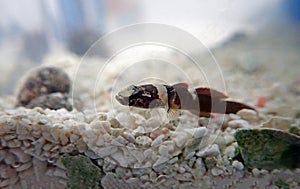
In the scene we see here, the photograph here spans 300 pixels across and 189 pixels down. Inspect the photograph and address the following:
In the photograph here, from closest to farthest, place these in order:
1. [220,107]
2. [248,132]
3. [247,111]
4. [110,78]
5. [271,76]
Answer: [248,132]
[220,107]
[247,111]
[110,78]
[271,76]

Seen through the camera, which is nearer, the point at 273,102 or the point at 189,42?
the point at 189,42

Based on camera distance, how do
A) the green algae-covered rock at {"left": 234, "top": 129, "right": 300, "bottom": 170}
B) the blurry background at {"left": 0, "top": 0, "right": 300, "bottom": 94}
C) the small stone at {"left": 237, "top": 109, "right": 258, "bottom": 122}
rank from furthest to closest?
the blurry background at {"left": 0, "top": 0, "right": 300, "bottom": 94}, the small stone at {"left": 237, "top": 109, "right": 258, "bottom": 122}, the green algae-covered rock at {"left": 234, "top": 129, "right": 300, "bottom": 170}

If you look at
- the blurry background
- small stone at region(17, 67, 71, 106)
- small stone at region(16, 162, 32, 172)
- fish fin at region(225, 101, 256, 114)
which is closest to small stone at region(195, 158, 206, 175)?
fish fin at region(225, 101, 256, 114)

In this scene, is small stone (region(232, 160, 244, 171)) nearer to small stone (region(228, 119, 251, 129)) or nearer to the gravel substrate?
the gravel substrate

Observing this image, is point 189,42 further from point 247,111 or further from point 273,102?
point 273,102

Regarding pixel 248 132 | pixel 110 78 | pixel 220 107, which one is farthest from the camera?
pixel 110 78

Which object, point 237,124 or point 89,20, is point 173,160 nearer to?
point 237,124

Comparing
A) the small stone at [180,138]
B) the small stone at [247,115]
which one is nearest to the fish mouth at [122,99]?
the small stone at [180,138]

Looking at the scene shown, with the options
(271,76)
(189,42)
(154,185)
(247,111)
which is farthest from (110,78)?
(271,76)
